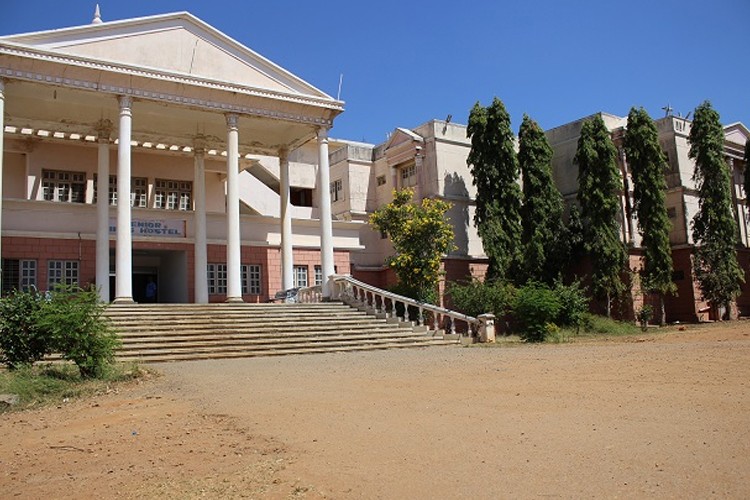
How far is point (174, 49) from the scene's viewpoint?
20.4m

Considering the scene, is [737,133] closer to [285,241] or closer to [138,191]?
[285,241]

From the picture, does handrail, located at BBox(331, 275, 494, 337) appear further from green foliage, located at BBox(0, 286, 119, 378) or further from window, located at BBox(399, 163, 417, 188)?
green foliage, located at BBox(0, 286, 119, 378)

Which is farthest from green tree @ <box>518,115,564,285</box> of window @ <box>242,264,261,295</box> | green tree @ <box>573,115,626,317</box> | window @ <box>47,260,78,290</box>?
window @ <box>47,260,78,290</box>

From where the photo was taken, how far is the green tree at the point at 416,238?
21812 millimetres

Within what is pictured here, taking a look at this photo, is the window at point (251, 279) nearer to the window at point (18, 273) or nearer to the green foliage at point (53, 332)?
the window at point (18, 273)

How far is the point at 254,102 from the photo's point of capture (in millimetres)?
21547

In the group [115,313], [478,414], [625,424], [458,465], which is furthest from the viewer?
[115,313]

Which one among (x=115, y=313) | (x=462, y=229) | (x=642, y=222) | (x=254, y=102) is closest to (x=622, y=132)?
(x=642, y=222)

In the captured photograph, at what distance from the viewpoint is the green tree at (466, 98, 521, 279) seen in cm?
2541

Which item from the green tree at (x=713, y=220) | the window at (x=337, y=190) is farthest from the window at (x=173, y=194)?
the green tree at (x=713, y=220)

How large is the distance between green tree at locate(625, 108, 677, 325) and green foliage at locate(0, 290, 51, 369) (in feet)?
73.0

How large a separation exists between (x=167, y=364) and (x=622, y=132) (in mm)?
22961

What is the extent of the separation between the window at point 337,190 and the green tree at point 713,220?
1591 cm

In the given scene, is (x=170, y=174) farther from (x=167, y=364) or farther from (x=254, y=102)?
(x=167, y=364)
